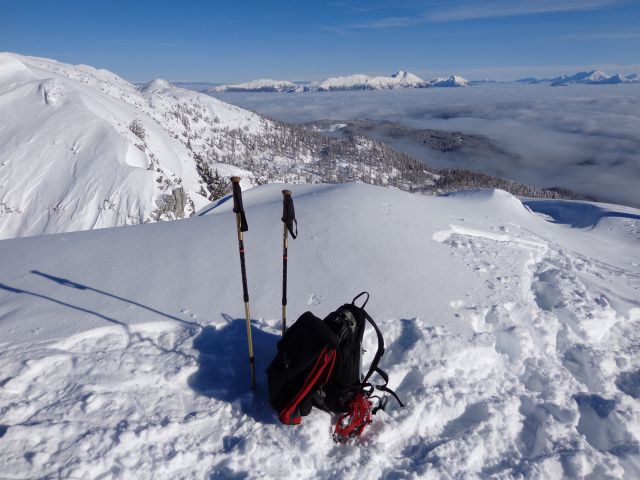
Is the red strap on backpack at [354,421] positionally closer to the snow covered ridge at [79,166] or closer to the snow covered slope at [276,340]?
the snow covered slope at [276,340]

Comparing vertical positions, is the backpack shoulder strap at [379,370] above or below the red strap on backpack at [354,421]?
above

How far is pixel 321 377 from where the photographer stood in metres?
3.85

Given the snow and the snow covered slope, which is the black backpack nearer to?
the snow covered slope

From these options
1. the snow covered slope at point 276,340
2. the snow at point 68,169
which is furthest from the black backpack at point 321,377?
the snow at point 68,169

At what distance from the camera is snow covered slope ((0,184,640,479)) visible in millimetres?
3576

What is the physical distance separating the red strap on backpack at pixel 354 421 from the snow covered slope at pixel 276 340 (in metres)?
0.10

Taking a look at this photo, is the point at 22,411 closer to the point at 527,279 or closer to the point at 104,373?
the point at 104,373

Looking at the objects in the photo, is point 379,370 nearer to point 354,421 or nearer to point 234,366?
point 354,421

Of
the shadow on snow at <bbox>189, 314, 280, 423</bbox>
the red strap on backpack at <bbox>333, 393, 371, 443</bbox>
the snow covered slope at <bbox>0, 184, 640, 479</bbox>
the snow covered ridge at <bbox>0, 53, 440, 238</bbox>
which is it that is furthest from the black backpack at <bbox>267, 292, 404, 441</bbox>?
the snow covered ridge at <bbox>0, 53, 440, 238</bbox>

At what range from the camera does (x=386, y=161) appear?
179m

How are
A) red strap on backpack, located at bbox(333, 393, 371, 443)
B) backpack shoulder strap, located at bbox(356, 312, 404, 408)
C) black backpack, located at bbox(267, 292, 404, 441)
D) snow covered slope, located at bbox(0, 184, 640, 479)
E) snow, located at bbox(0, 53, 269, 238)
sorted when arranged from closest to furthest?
snow covered slope, located at bbox(0, 184, 640, 479) < black backpack, located at bbox(267, 292, 404, 441) < red strap on backpack, located at bbox(333, 393, 371, 443) < backpack shoulder strap, located at bbox(356, 312, 404, 408) < snow, located at bbox(0, 53, 269, 238)

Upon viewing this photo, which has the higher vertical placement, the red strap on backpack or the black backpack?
the black backpack

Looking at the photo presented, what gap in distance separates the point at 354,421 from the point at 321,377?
0.61 m

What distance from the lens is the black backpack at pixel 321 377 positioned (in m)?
3.74
